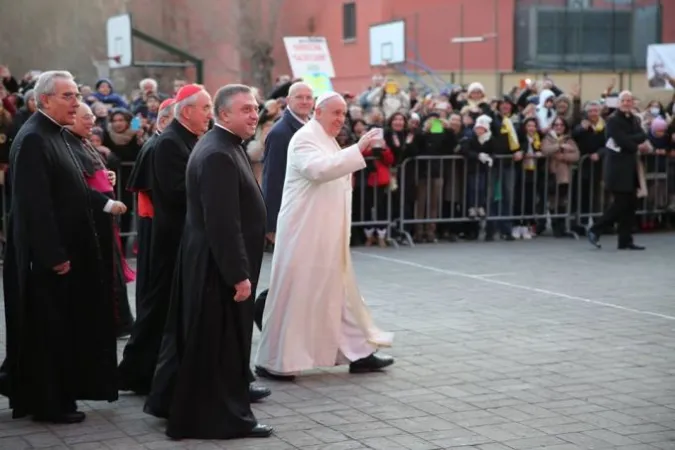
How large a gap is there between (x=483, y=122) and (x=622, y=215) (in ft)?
7.55

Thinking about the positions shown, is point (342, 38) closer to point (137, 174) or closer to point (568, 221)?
point (568, 221)

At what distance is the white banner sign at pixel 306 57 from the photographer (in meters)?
20.6

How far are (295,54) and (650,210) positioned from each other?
6.70 m

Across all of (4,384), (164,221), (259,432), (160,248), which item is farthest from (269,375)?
(4,384)

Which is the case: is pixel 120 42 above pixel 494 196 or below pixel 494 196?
above

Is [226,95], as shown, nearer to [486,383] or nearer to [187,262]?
[187,262]

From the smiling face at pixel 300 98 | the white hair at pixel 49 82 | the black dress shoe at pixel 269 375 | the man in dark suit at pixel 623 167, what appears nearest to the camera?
the white hair at pixel 49 82

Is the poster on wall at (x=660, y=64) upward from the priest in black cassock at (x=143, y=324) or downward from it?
upward

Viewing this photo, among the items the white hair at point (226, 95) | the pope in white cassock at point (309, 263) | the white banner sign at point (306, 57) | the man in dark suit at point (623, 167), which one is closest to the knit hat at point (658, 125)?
the man in dark suit at point (623, 167)

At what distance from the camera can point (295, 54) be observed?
20750 mm

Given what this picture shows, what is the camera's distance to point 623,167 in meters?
15.2

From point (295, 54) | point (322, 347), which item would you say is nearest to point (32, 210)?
point (322, 347)

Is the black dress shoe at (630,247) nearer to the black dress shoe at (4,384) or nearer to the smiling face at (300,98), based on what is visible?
the smiling face at (300,98)

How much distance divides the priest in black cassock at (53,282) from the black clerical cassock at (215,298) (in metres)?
0.66
